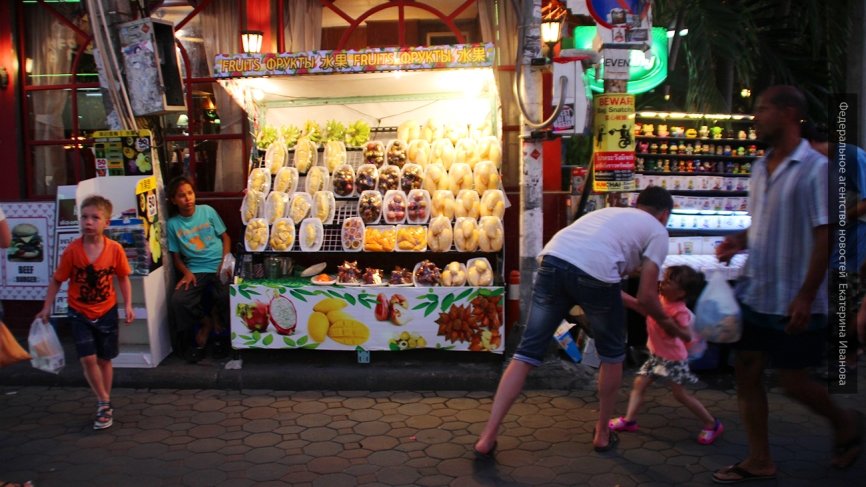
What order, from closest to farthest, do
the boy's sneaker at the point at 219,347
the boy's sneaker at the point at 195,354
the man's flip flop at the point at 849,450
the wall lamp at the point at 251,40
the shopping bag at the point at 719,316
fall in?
the shopping bag at the point at 719,316 → the man's flip flop at the point at 849,450 → the boy's sneaker at the point at 195,354 → the boy's sneaker at the point at 219,347 → the wall lamp at the point at 251,40

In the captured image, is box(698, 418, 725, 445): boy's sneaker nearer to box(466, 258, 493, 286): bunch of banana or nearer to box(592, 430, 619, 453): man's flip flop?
box(592, 430, 619, 453): man's flip flop

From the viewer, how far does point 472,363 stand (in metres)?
5.83

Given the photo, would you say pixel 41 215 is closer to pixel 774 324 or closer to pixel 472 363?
pixel 472 363

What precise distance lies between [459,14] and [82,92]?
3924 mm

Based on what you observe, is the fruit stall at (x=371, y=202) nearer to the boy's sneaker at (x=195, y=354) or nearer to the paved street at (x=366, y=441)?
the boy's sneaker at (x=195, y=354)

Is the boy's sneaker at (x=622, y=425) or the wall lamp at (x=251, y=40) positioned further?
the wall lamp at (x=251, y=40)

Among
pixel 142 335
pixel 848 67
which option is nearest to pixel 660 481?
pixel 142 335

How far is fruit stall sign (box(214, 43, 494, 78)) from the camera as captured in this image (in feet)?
18.1

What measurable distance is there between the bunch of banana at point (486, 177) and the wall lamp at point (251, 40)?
2.51 metres

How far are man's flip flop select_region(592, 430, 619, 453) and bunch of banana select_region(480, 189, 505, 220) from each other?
7.14ft

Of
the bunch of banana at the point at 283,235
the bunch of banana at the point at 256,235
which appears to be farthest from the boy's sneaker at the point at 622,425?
the bunch of banana at the point at 256,235

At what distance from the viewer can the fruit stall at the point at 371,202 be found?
5711 mm

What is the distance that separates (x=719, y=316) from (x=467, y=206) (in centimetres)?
280

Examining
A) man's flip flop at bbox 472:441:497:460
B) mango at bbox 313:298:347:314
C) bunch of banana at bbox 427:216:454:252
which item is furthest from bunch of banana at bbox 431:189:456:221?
man's flip flop at bbox 472:441:497:460
